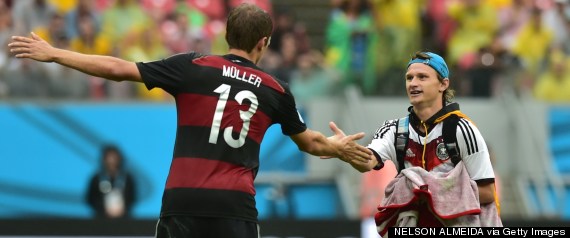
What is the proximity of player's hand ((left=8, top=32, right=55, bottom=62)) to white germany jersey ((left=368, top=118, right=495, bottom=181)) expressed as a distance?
212cm

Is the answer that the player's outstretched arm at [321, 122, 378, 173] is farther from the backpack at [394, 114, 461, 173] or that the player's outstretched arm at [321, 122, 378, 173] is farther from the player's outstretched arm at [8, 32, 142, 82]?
the player's outstretched arm at [8, 32, 142, 82]

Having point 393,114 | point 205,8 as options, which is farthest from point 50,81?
point 393,114

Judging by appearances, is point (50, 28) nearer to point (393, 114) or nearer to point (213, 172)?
point (393, 114)

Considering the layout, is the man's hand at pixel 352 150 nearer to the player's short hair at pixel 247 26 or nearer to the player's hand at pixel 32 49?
the player's short hair at pixel 247 26

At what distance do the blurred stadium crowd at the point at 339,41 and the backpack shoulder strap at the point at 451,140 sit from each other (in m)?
6.96

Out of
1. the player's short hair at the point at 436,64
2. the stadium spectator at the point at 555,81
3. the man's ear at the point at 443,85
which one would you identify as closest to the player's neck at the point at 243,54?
the player's short hair at the point at 436,64

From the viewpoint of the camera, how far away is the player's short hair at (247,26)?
6.95 m

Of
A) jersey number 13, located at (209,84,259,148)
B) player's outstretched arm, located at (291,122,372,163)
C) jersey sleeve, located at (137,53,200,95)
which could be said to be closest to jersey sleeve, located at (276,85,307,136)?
player's outstretched arm, located at (291,122,372,163)

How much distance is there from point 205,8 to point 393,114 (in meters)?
3.30

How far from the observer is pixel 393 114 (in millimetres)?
14875

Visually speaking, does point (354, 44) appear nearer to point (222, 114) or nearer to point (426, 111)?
point (426, 111)

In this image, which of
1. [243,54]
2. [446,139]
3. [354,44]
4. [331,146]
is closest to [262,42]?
[243,54]

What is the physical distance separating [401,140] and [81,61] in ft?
6.77

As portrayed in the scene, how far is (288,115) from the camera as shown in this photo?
7.23 m
